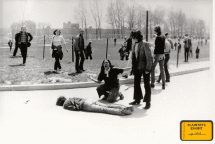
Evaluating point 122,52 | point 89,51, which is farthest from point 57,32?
point 122,52

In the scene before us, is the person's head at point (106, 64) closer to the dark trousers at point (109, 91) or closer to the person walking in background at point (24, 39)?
the dark trousers at point (109, 91)

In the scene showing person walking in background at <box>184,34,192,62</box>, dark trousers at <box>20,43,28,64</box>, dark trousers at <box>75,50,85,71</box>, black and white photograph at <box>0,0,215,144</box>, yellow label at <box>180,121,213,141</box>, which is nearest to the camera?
black and white photograph at <box>0,0,215,144</box>

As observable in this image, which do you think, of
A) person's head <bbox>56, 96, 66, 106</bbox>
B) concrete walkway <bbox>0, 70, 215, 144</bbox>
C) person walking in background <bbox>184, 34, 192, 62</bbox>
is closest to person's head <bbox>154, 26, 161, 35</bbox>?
person walking in background <bbox>184, 34, 192, 62</bbox>

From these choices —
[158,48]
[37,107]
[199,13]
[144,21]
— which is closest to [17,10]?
[37,107]

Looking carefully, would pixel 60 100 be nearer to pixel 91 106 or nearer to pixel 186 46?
pixel 91 106

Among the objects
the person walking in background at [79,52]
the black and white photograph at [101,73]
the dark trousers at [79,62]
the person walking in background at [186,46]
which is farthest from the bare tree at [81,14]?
the person walking in background at [186,46]

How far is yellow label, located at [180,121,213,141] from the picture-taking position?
3740 millimetres

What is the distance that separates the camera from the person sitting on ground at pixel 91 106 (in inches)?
144

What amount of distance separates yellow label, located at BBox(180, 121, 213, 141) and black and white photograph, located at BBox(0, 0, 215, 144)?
0.01 m

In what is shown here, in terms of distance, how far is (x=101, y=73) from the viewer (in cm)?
404

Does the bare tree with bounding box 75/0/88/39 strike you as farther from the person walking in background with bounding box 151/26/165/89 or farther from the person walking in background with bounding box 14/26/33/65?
the person walking in background with bounding box 151/26/165/89

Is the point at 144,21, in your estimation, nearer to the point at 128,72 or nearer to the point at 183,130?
the point at 128,72

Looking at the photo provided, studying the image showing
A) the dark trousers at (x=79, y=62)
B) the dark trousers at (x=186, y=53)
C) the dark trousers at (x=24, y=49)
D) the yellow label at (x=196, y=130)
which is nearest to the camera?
the yellow label at (x=196, y=130)

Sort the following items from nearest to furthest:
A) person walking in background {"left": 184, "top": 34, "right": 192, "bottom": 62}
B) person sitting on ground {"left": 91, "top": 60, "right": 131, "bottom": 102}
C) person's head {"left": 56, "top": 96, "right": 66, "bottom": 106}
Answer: person's head {"left": 56, "top": 96, "right": 66, "bottom": 106}, person sitting on ground {"left": 91, "top": 60, "right": 131, "bottom": 102}, person walking in background {"left": 184, "top": 34, "right": 192, "bottom": 62}
